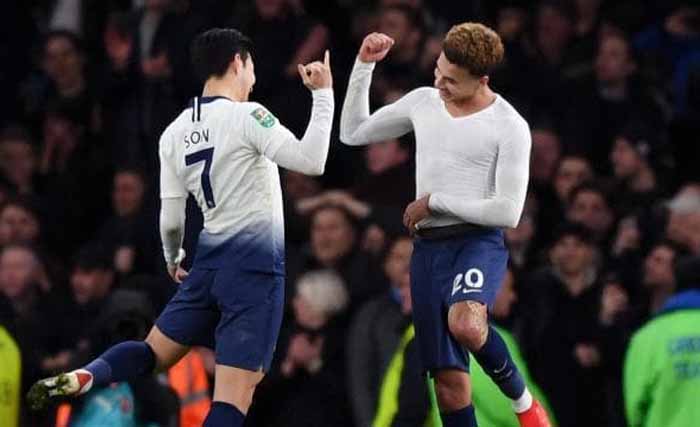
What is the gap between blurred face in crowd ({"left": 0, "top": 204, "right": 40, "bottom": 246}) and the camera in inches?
689

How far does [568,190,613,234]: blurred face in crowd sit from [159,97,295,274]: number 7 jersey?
4.88 meters

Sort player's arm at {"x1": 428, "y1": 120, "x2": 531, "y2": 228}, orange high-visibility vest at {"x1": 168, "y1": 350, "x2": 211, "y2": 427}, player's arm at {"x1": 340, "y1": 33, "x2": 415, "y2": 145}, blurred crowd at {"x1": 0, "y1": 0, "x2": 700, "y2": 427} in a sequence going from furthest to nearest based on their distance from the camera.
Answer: blurred crowd at {"x1": 0, "y1": 0, "x2": 700, "y2": 427}
orange high-visibility vest at {"x1": 168, "y1": 350, "x2": 211, "y2": 427}
player's arm at {"x1": 340, "y1": 33, "x2": 415, "y2": 145}
player's arm at {"x1": 428, "y1": 120, "x2": 531, "y2": 228}

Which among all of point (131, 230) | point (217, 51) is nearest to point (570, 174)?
point (131, 230)

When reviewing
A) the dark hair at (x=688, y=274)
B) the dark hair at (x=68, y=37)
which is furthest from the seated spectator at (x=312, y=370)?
the dark hair at (x=68, y=37)

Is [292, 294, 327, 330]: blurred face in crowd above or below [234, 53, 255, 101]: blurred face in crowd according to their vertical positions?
below

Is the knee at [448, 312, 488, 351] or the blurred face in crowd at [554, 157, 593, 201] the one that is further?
the blurred face in crowd at [554, 157, 593, 201]

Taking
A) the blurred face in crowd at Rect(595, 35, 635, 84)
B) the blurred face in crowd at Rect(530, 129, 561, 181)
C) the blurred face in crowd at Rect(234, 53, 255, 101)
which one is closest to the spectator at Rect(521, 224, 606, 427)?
the blurred face in crowd at Rect(530, 129, 561, 181)

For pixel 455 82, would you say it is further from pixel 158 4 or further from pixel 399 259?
pixel 158 4

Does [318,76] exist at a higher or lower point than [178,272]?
higher

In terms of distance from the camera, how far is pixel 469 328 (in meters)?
11.8

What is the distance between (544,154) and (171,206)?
5.71 meters

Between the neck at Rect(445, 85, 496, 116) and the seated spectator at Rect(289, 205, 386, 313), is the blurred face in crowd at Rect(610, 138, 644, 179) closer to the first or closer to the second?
the seated spectator at Rect(289, 205, 386, 313)

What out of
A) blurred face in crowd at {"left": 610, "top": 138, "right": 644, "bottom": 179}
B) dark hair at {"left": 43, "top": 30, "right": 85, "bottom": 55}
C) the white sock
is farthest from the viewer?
dark hair at {"left": 43, "top": 30, "right": 85, "bottom": 55}

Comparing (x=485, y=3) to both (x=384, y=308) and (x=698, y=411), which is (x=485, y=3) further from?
(x=698, y=411)
